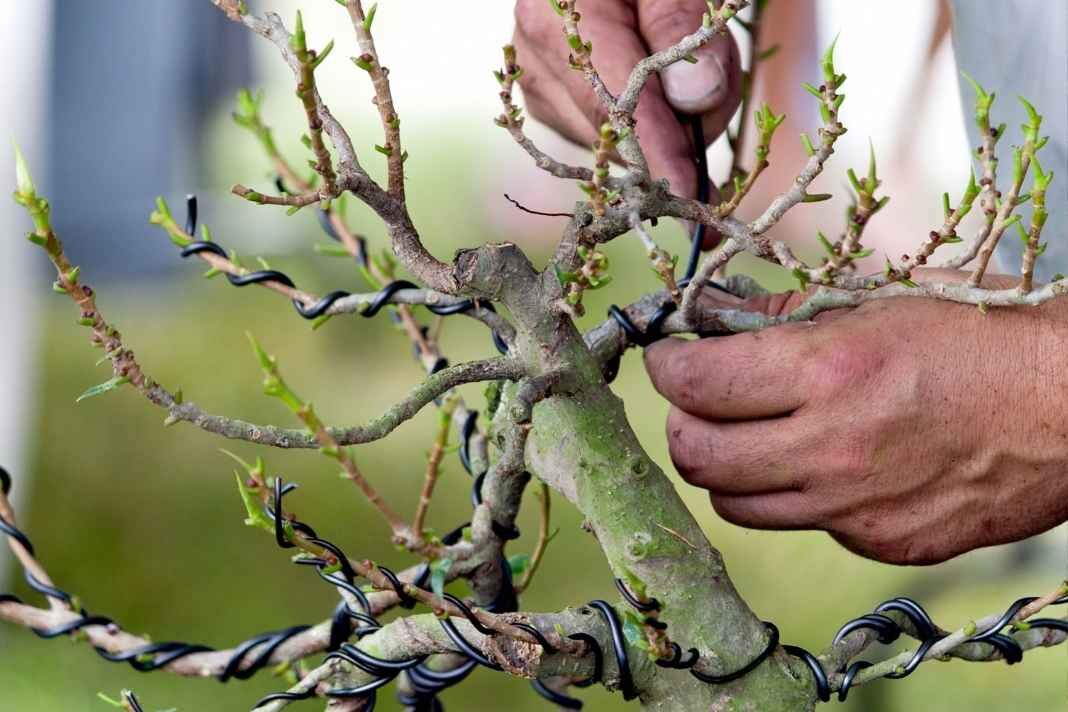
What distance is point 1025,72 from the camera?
4.02 feet

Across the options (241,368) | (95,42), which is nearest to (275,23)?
(241,368)

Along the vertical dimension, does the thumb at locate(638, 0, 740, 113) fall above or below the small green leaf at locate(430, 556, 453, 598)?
above

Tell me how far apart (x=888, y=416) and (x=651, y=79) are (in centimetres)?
40

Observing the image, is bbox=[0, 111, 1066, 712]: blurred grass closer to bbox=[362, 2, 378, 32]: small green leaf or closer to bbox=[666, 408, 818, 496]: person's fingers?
bbox=[666, 408, 818, 496]: person's fingers

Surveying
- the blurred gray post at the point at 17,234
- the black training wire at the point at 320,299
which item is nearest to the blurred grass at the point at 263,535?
the blurred gray post at the point at 17,234

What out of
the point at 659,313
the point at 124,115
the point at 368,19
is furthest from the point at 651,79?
the point at 124,115

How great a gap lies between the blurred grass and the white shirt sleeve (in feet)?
4.48

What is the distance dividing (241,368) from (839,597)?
2.15 m

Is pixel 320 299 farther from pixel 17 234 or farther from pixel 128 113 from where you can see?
pixel 128 113

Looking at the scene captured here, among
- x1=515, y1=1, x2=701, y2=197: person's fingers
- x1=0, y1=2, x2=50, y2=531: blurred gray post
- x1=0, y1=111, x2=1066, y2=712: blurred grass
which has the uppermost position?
x1=515, y1=1, x2=701, y2=197: person's fingers

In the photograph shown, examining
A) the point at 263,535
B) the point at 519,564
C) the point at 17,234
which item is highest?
the point at 519,564

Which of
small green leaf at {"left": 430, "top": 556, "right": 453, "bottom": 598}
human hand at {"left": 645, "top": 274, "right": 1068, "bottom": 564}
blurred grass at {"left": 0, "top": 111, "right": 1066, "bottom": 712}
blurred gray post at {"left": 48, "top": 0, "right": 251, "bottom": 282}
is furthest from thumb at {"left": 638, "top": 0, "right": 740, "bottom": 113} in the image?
blurred gray post at {"left": 48, "top": 0, "right": 251, "bottom": 282}

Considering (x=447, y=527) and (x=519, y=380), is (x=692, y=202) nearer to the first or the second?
(x=519, y=380)

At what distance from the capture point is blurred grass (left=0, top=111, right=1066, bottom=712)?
2748 millimetres
